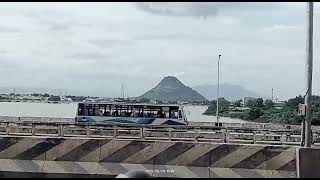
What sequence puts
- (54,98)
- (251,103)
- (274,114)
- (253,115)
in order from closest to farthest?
(274,114), (253,115), (251,103), (54,98)

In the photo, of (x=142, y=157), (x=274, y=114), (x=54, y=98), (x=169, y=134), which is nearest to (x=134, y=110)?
(x=169, y=134)

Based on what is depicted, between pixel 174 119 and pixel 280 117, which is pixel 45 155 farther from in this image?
pixel 280 117

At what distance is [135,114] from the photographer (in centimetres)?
4075

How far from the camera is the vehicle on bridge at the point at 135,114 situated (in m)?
40.4

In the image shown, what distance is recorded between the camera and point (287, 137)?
22.0 meters

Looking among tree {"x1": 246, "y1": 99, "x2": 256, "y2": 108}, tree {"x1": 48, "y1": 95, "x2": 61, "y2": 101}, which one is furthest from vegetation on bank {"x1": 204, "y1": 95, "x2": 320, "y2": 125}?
tree {"x1": 48, "y1": 95, "x2": 61, "y2": 101}

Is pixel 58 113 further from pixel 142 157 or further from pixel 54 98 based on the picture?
pixel 54 98

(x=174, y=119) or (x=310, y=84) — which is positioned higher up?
(x=310, y=84)

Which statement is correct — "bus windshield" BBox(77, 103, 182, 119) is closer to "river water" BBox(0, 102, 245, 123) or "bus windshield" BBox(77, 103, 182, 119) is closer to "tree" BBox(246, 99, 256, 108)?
"river water" BBox(0, 102, 245, 123)

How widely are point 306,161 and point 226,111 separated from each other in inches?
3966

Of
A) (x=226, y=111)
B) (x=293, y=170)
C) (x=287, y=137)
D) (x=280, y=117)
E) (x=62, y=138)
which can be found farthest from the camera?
(x=226, y=111)

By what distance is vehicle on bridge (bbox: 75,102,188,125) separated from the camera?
40.4 metres

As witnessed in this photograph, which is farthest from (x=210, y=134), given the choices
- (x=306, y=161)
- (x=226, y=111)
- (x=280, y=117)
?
(x=226, y=111)

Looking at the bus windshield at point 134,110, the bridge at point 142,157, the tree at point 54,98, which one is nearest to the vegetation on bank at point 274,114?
the bus windshield at point 134,110
